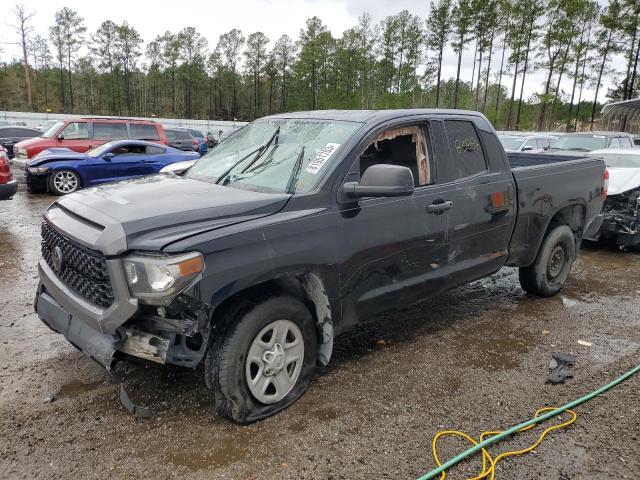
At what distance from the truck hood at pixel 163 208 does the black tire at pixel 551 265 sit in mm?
3311

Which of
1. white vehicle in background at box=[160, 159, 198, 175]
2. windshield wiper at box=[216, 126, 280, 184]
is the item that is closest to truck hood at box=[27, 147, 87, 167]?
white vehicle in background at box=[160, 159, 198, 175]

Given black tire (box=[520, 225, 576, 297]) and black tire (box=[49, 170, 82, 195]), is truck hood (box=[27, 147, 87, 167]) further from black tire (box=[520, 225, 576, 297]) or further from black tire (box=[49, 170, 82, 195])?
black tire (box=[520, 225, 576, 297])

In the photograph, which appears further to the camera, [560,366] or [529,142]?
[529,142]

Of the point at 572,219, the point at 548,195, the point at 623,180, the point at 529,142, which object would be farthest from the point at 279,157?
the point at 529,142

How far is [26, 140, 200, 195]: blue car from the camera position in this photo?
11.9m

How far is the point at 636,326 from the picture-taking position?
483 cm

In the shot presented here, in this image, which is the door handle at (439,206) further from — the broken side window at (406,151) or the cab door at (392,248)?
the broken side window at (406,151)

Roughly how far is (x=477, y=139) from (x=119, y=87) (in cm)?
8102

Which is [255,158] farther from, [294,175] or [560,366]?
[560,366]

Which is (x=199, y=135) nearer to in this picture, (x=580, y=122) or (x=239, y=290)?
(x=239, y=290)

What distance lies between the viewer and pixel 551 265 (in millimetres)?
5430

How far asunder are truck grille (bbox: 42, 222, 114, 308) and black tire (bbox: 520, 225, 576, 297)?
14.0 feet

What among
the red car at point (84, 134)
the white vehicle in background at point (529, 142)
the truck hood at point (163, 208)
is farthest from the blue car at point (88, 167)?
the white vehicle in background at point (529, 142)

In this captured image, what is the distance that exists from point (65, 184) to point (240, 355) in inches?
433
